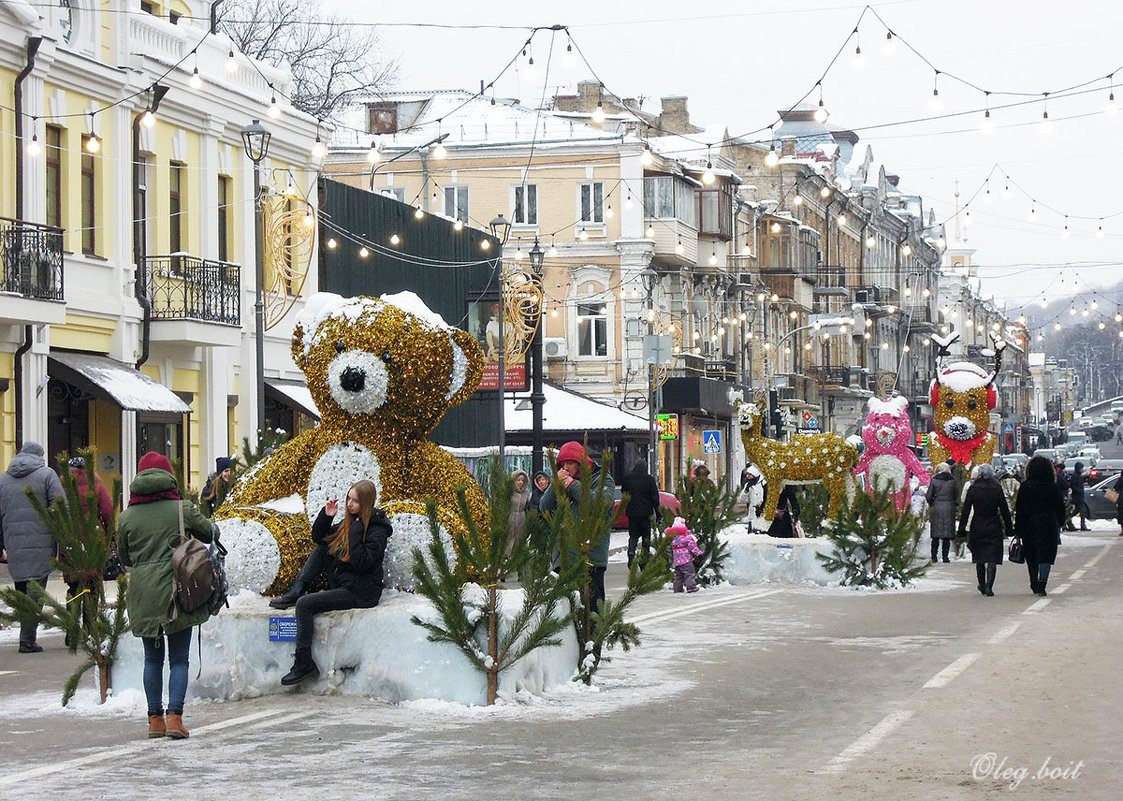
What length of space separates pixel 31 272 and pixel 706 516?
9974 mm

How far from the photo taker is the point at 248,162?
3388 cm

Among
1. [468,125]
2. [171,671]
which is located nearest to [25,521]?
[171,671]

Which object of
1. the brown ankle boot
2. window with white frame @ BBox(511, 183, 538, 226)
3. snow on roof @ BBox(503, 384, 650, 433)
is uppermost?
window with white frame @ BBox(511, 183, 538, 226)

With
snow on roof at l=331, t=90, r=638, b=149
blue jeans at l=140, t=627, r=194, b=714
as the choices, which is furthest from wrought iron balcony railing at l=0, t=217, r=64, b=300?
snow on roof at l=331, t=90, r=638, b=149

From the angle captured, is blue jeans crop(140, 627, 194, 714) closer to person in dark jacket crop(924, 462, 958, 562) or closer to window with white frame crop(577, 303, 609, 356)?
person in dark jacket crop(924, 462, 958, 562)

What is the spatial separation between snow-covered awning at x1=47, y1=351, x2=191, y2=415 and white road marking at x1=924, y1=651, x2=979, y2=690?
51.9ft

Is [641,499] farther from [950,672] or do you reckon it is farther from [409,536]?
[409,536]

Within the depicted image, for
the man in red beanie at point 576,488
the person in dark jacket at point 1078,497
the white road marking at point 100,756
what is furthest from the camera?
the person in dark jacket at point 1078,497

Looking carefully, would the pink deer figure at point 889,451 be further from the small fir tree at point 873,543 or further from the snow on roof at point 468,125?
the snow on roof at point 468,125

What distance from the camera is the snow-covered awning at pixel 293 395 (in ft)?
109

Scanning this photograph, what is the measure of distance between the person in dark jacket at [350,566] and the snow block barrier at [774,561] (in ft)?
38.1

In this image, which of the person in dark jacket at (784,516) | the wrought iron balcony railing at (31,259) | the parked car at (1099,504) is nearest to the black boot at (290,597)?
the person in dark jacket at (784,516)

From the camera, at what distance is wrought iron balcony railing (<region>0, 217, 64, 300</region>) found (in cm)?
2550

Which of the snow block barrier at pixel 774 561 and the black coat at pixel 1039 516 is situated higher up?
the black coat at pixel 1039 516
